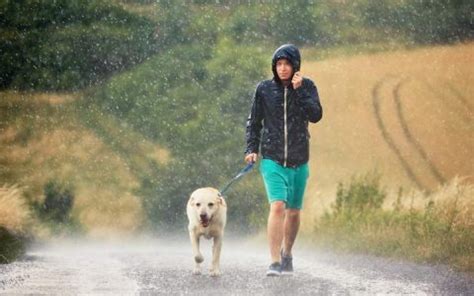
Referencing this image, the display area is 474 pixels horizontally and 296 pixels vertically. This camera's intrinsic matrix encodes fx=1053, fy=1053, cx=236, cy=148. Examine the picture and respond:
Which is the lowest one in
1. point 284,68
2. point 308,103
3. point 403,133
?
point 308,103

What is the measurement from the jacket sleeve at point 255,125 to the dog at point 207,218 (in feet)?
1.86

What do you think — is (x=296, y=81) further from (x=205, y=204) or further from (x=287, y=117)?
(x=205, y=204)

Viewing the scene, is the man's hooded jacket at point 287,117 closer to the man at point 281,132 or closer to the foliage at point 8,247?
→ the man at point 281,132

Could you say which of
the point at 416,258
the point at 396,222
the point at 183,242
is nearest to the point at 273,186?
the point at 416,258

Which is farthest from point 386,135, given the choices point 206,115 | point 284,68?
point 284,68

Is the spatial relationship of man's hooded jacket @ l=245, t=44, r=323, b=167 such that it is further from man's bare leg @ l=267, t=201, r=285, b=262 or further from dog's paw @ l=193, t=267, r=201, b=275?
dog's paw @ l=193, t=267, r=201, b=275

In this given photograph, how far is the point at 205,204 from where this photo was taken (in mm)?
8867

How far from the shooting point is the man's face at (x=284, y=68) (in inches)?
331

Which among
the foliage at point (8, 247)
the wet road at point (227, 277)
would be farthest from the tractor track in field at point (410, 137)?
the foliage at point (8, 247)

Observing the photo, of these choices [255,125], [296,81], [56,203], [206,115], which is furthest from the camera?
[56,203]

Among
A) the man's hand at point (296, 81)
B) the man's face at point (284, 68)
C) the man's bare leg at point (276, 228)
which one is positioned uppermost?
the man's face at point (284, 68)

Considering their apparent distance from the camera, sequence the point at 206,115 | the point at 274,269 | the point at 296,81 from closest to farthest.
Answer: the point at 296,81
the point at 274,269
the point at 206,115

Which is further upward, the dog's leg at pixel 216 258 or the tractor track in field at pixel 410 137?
the tractor track in field at pixel 410 137

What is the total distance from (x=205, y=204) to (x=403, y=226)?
354 cm
